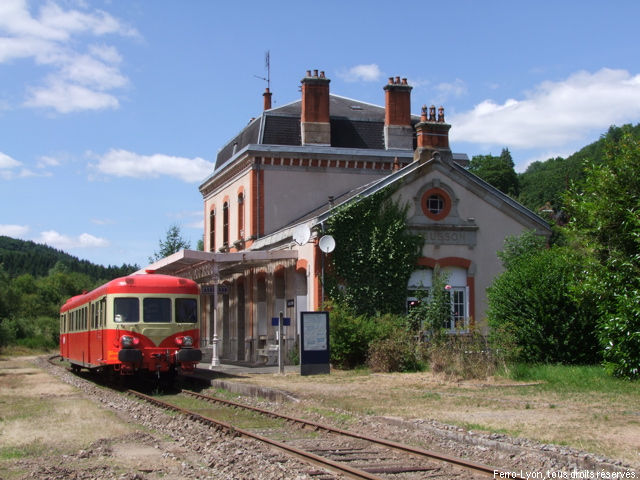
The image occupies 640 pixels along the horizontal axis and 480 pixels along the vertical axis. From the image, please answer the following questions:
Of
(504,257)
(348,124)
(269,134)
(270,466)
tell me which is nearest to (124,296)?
(270,466)

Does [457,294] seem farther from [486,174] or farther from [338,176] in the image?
[486,174]

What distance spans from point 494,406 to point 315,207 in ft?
66.7

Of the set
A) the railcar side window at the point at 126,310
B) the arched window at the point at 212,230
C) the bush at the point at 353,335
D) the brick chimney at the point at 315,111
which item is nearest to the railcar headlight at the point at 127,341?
the railcar side window at the point at 126,310

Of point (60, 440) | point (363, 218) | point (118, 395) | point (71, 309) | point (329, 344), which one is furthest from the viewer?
point (71, 309)

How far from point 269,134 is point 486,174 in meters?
47.7

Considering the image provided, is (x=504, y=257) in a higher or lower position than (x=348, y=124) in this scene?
lower

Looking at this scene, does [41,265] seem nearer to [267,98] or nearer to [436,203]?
[267,98]

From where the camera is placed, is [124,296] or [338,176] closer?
[124,296]

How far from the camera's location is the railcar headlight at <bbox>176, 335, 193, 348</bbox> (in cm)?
1903

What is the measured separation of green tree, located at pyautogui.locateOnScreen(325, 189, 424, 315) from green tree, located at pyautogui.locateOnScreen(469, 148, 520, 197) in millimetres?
53252

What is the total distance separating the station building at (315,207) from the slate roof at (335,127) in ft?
0.19

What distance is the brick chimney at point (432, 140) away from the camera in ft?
84.6

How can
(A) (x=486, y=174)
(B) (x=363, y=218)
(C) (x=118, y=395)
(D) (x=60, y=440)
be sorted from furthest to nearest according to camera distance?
(A) (x=486, y=174) → (B) (x=363, y=218) → (C) (x=118, y=395) → (D) (x=60, y=440)

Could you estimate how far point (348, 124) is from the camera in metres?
34.2
